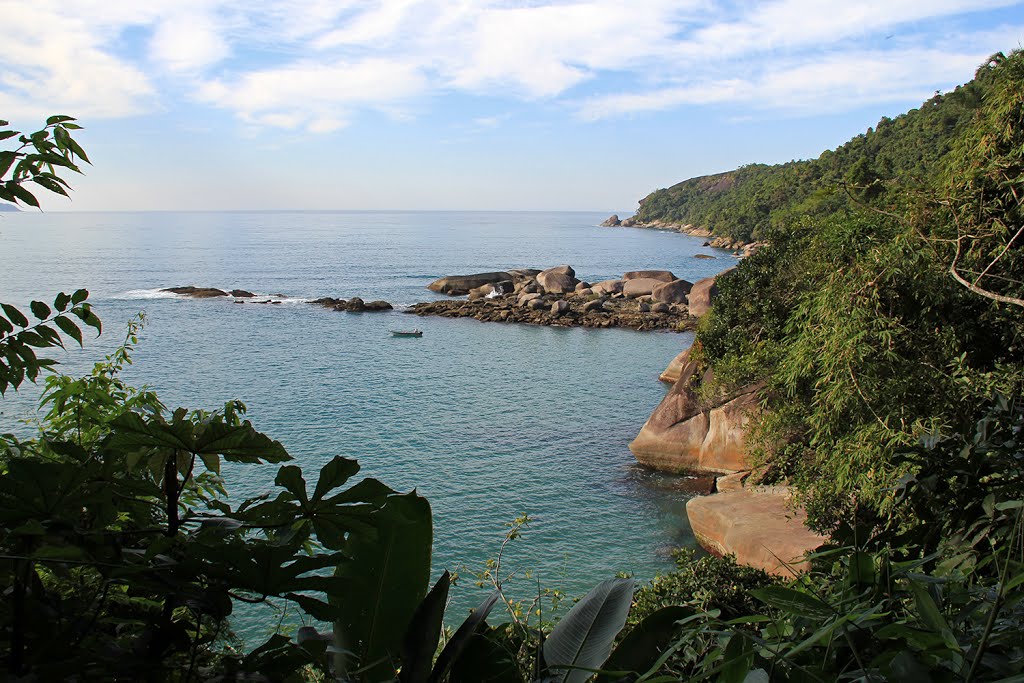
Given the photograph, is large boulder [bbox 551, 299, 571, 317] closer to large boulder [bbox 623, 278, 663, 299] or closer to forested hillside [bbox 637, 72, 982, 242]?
large boulder [bbox 623, 278, 663, 299]

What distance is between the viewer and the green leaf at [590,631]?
1.31 metres

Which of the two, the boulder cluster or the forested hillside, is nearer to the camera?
the forested hillside

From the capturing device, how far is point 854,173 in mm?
32438

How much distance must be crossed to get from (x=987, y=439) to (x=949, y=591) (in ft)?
3.01

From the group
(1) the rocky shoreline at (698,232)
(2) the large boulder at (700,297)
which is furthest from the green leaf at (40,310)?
(2) the large boulder at (700,297)

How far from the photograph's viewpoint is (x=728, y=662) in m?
0.87

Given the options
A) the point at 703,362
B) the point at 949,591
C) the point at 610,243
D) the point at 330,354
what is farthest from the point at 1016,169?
the point at 610,243

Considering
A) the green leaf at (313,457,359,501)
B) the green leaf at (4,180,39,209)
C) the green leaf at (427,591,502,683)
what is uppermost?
the green leaf at (4,180,39,209)

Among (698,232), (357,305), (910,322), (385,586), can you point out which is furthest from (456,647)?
(698,232)

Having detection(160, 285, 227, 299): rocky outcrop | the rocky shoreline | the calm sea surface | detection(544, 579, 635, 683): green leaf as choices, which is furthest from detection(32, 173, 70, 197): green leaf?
detection(160, 285, 227, 299): rocky outcrop

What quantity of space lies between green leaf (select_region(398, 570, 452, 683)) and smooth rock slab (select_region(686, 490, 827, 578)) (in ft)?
30.1

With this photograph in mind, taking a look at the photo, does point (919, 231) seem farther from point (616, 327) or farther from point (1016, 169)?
point (616, 327)

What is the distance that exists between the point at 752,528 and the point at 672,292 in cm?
3030

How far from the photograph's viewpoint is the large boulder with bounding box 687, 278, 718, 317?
36.5 metres
